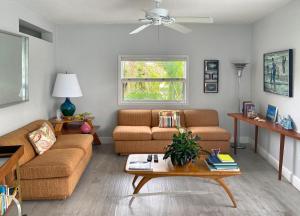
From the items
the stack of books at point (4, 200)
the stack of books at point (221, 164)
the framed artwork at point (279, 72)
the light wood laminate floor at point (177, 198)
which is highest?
the framed artwork at point (279, 72)

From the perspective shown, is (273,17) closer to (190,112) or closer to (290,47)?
(290,47)

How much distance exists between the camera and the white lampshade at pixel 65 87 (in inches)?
226

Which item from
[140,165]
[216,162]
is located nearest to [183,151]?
[216,162]

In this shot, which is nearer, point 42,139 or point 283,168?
point 42,139

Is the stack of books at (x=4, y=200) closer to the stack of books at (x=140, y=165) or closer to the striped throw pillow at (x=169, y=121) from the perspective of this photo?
the stack of books at (x=140, y=165)

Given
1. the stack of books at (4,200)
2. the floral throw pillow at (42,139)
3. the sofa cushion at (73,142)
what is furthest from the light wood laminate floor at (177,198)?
the stack of books at (4,200)

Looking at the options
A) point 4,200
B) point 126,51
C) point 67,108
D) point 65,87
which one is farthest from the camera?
point 126,51

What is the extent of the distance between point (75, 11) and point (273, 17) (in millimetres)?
3091

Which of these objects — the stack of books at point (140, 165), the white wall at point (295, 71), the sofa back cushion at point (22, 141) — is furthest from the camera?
the white wall at point (295, 71)

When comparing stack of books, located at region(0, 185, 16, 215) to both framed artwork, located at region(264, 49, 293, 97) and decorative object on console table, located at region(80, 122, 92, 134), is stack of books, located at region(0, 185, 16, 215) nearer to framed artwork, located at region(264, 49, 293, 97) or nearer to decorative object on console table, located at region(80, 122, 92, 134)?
decorative object on console table, located at region(80, 122, 92, 134)

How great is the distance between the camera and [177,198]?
3.73 m

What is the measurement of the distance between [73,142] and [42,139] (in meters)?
0.48

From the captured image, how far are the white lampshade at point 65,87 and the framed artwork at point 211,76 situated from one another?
2509mm

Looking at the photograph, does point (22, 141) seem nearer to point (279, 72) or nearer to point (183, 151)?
point (183, 151)
